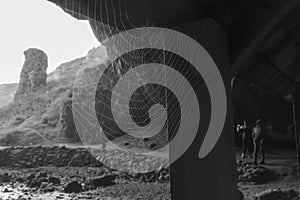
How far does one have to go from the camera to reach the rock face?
29312 mm

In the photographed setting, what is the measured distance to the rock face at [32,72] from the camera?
29.3 meters

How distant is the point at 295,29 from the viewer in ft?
5.19

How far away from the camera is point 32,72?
30.6 metres

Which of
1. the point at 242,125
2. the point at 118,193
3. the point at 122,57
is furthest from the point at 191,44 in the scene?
the point at 242,125

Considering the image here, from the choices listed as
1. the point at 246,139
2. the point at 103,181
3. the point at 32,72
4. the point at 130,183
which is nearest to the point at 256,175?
the point at 246,139

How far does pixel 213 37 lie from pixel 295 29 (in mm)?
811

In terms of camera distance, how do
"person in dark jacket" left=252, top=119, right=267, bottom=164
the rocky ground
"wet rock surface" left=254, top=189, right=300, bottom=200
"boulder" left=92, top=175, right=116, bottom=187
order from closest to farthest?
1. "wet rock surface" left=254, top=189, right=300, bottom=200
2. the rocky ground
3. "person in dark jacket" left=252, top=119, right=267, bottom=164
4. "boulder" left=92, top=175, right=116, bottom=187

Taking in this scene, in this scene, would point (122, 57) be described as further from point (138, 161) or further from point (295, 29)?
point (138, 161)

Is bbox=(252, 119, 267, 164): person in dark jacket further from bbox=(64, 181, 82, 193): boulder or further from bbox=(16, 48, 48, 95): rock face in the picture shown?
bbox=(16, 48, 48, 95): rock face

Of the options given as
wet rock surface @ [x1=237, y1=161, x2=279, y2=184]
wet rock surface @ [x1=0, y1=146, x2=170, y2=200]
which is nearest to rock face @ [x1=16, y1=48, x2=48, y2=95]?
wet rock surface @ [x1=0, y1=146, x2=170, y2=200]

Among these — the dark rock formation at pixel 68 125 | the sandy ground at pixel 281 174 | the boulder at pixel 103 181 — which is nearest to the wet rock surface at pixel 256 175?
the sandy ground at pixel 281 174

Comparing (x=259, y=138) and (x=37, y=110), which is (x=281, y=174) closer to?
(x=259, y=138)

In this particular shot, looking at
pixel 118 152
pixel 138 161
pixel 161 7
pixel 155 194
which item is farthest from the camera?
pixel 118 152

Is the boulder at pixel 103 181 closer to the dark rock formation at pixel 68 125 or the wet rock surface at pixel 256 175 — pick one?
the wet rock surface at pixel 256 175
